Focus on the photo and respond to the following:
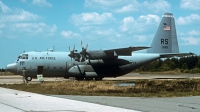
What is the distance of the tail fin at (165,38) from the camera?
3993 centimetres

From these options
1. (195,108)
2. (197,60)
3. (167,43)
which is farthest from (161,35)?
(197,60)

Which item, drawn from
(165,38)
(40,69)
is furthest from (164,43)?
(40,69)

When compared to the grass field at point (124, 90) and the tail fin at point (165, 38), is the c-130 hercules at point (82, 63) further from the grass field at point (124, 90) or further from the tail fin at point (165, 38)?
the grass field at point (124, 90)

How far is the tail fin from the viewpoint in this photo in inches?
1572

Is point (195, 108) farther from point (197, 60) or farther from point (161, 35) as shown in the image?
point (197, 60)

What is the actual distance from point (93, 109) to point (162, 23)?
3051 centimetres

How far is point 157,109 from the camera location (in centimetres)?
1182

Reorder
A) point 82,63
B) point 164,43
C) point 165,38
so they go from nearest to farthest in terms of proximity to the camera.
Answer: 1. point 82,63
2. point 164,43
3. point 165,38

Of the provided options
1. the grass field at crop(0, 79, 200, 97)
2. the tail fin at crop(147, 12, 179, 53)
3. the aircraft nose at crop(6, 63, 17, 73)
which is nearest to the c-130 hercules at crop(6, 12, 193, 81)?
the aircraft nose at crop(6, 63, 17, 73)

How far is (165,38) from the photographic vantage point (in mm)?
40094

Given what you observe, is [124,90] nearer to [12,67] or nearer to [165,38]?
[12,67]

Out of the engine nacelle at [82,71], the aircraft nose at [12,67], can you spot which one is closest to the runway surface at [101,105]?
the engine nacelle at [82,71]

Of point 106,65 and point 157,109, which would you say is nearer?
point 157,109

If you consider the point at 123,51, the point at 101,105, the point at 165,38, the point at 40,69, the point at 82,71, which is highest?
the point at 165,38
